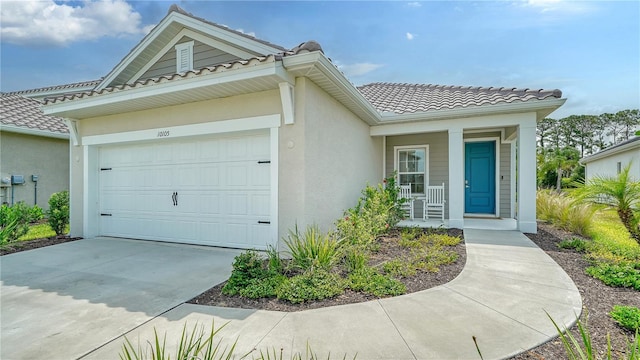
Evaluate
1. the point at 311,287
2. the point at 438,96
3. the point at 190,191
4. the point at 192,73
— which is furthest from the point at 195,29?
the point at 438,96

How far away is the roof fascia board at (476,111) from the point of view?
6.74 metres

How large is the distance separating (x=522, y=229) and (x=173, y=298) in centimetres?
770

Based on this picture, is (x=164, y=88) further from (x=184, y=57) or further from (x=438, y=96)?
(x=438, y=96)

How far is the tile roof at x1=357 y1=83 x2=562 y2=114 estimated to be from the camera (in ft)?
23.7

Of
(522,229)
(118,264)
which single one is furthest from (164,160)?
(522,229)

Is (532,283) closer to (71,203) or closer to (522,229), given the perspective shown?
(522,229)

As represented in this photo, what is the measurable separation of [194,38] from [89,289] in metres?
5.51

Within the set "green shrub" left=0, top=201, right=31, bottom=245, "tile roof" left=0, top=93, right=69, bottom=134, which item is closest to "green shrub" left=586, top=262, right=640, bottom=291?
"green shrub" left=0, top=201, right=31, bottom=245

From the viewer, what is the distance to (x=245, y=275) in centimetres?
405

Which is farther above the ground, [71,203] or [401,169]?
[401,169]

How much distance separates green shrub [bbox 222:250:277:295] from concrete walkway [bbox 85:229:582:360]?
480 mm

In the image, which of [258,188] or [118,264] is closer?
[118,264]

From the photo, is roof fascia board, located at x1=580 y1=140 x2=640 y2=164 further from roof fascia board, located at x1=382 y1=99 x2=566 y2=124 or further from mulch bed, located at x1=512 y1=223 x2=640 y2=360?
mulch bed, located at x1=512 y1=223 x2=640 y2=360

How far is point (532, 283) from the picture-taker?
3.99 meters
